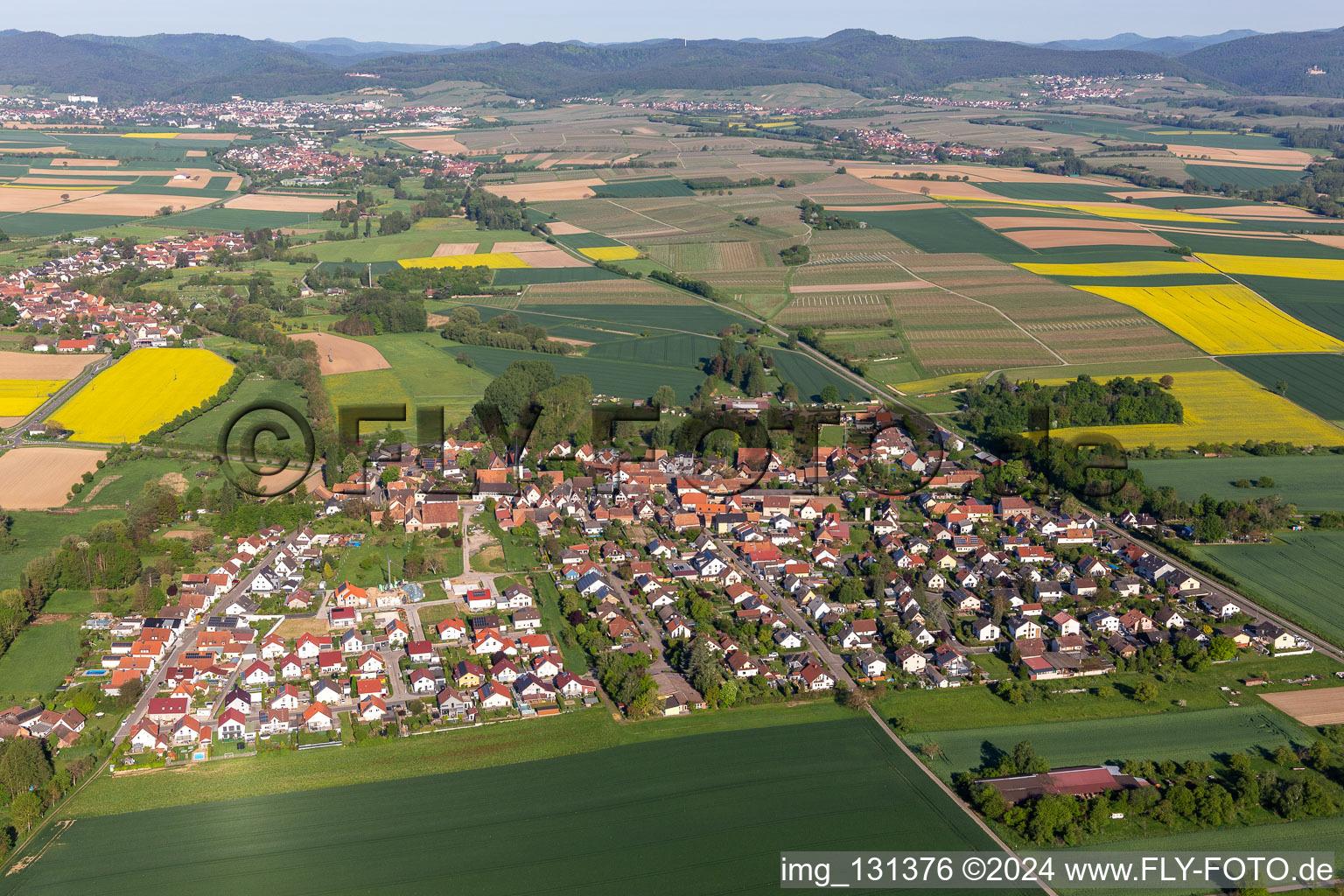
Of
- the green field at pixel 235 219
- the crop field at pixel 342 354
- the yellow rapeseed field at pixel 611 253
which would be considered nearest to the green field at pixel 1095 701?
the crop field at pixel 342 354

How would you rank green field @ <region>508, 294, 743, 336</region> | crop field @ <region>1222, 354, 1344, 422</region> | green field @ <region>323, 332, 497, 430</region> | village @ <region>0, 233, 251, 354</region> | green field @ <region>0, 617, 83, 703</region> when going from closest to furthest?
green field @ <region>0, 617, 83, 703</region>, crop field @ <region>1222, 354, 1344, 422</region>, green field @ <region>323, 332, 497, 430</region>, village @ <region>0, 233, 251, 354</region>, green field @ <region>508, 294, 743, 336</region>

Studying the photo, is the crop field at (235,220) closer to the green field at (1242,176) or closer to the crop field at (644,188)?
the crop field at (644,188)

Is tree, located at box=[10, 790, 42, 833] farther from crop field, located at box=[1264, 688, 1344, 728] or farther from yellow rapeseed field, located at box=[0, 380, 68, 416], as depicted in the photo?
yellow rapeseed field, located at box=[0, 380, 68, 416]

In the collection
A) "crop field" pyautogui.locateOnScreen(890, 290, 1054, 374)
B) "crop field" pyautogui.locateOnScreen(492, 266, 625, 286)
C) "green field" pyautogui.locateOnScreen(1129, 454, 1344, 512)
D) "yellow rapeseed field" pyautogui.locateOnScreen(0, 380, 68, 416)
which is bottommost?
"green field" pyautogui.locateOnScreen(1129, 454, 1344, 512)

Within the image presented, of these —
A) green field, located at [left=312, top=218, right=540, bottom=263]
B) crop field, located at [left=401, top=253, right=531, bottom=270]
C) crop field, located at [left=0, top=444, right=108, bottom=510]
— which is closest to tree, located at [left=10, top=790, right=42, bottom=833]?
crop field, located at [left=0, top=444, right=108, bottom=510]

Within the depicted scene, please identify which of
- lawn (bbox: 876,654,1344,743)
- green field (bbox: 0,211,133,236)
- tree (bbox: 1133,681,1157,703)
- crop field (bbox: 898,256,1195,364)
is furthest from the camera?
green field (bbox: 0,211,133,236)

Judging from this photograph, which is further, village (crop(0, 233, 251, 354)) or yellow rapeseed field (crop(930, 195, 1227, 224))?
yellow rapeseed field (crop(930, 195, 1227, 224))

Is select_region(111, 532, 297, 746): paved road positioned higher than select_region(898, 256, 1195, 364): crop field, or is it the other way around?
select_region(898, 256, 1195, 364): crop field
